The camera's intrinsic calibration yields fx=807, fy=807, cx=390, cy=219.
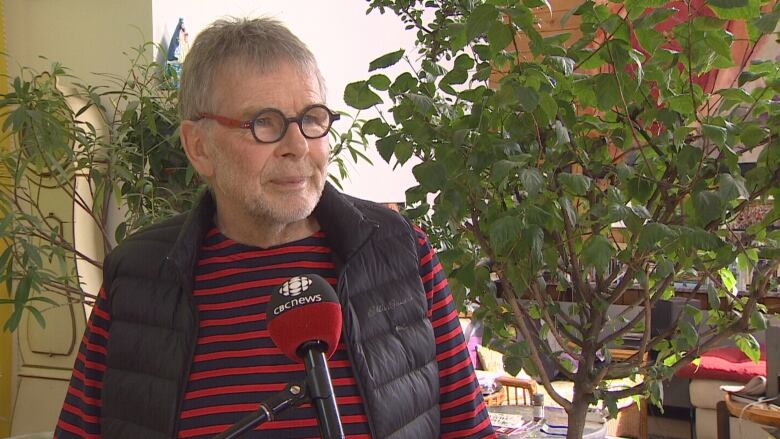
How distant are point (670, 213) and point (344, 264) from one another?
1.73 feet

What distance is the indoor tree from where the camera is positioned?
44.8 inches

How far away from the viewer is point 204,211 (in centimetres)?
140

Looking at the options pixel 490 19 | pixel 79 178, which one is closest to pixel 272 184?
pixel 490 19

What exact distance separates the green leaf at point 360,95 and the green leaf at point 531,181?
1.11 ft

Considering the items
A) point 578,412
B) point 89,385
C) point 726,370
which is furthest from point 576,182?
point 726,370

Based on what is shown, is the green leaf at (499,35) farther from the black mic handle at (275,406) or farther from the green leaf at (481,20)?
the black mic handle at (275,406)

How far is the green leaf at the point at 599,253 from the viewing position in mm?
1149

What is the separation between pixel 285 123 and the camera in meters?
1.20

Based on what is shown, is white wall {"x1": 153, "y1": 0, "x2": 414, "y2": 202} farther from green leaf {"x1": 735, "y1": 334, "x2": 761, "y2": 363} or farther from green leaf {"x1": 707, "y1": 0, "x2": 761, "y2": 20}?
green leaf {"x1": 707, "y1": 0, "x2": 761, "y2": 20}

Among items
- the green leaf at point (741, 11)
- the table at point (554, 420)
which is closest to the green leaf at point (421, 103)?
the green leaf at point (741, 11)

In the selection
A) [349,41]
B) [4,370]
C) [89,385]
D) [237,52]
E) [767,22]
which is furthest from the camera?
[349,41]

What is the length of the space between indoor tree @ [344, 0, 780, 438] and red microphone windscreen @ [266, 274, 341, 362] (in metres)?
0.41

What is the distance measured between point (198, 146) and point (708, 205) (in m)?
0.81

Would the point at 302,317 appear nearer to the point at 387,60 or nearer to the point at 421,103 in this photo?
the point at 421,103
